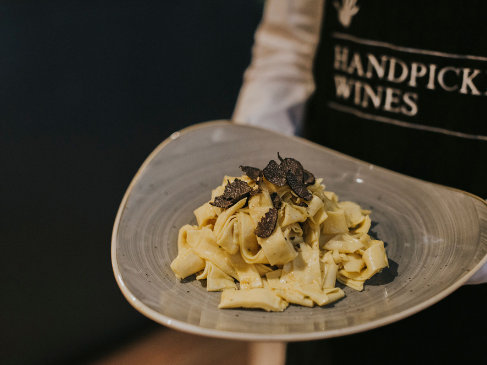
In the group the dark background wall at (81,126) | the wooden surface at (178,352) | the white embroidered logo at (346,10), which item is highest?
the white embroidered logo at (346,10)

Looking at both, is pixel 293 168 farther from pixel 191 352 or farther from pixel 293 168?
pixel 191 352

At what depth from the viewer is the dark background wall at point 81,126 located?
292 centimetres

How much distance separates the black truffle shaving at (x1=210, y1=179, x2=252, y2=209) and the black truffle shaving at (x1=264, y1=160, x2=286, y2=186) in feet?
0.29

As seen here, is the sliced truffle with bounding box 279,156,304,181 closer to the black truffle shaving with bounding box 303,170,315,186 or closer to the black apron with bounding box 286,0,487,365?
the black truffle shaving with bounding box 303,170,315,186

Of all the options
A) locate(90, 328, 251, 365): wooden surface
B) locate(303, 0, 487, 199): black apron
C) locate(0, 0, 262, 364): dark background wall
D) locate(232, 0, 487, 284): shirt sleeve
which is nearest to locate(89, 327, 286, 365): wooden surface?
locate(90, 328, 251, 365): wooden surface

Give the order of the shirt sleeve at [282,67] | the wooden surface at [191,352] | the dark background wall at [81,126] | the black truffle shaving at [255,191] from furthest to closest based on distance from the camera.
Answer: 1. the wooden surface at [191,352]
2. the dark background wall at [81,126]
3. the shirt sleeve at [282,67]
4. the black truffle shaving at [255,191]

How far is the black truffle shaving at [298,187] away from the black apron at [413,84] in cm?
71

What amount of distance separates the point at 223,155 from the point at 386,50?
0.91 metres

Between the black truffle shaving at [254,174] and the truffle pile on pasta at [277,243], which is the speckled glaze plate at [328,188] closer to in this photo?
the truffle pile on pasta at [277,243]

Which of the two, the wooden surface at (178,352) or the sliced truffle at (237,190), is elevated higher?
the sliced truffle at (237,190)

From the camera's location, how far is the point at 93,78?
10.4 ft

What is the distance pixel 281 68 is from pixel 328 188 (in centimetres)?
92

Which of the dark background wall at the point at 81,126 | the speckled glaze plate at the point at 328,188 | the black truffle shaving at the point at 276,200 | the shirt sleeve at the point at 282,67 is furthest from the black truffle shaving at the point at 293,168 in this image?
the dark background wall at the point at 81,126

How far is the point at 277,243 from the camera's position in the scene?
4.60ft
